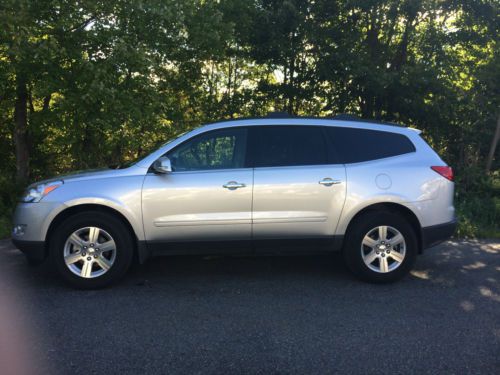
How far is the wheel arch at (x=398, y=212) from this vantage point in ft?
16.0

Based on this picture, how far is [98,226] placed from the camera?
4582 mm

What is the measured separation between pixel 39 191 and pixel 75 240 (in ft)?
2.09

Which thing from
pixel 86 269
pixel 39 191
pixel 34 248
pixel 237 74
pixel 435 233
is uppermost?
pixel 237 74

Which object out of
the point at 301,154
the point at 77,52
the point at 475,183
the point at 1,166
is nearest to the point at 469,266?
the point at 301,154

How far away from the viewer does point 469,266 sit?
18.3 ft

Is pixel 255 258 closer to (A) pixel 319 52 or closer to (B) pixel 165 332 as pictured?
(B) pixel 165 332

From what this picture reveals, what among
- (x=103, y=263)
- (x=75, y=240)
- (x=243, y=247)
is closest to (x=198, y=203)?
(x=243, y=247)

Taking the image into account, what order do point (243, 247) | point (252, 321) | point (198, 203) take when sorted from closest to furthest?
point (252, 321), point (198, 203), point (243, 247)

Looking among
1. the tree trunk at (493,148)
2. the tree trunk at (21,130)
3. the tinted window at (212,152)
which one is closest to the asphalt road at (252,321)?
the tinted window at (212,152)

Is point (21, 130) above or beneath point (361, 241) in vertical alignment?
above

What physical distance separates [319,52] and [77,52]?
5902 millimetres

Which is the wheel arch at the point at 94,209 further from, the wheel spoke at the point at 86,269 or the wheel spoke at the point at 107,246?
the wheel spoke at the point at 86,269

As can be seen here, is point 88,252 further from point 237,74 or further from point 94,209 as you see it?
point 237,74

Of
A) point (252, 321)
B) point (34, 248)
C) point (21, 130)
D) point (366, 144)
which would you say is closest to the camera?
point (252, 321)
